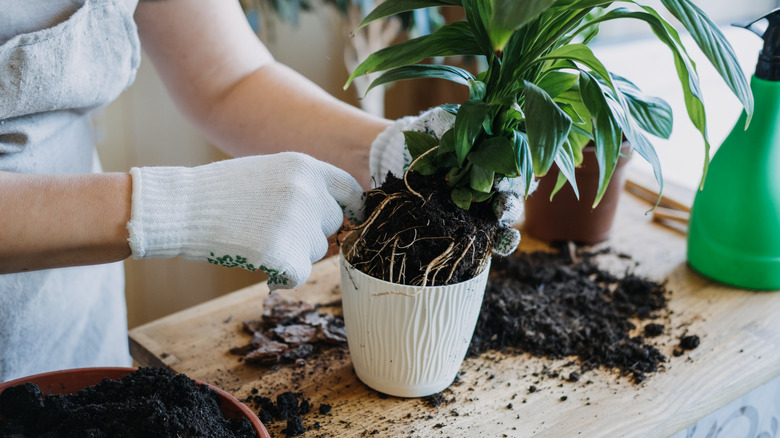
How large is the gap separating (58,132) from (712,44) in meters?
0.84

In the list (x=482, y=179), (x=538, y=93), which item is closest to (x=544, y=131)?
(x=538, y=93)

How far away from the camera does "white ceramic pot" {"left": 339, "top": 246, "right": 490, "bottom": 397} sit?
2.55 feet

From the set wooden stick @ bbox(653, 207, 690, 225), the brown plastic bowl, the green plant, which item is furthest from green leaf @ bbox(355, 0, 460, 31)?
wooden stick @ bbox(653, 207, 690, 225)

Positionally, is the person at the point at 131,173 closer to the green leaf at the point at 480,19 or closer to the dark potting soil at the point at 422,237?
the dark potting soil at the point at 422,237

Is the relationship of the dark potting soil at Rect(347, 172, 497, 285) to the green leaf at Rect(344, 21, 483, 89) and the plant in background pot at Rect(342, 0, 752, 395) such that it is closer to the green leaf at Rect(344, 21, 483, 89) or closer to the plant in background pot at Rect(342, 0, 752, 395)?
the plant in background pot at Rect(342, 0, 752, 395)

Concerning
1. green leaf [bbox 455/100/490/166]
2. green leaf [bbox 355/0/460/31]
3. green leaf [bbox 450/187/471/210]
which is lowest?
green leaf [bbox 450/187/471/210]

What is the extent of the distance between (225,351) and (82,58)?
0.45 m

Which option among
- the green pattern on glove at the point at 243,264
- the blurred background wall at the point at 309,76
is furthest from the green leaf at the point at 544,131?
the blurred background wall at the point at 309,76

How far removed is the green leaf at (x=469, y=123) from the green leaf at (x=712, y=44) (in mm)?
206

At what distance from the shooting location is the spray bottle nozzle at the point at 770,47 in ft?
3.24

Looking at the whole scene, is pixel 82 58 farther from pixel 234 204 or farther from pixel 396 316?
pixel 396 316

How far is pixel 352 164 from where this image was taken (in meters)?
1.03

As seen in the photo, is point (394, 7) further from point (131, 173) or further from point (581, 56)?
point (131, 173)

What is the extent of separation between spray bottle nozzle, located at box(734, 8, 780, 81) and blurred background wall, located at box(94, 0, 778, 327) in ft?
2.92
